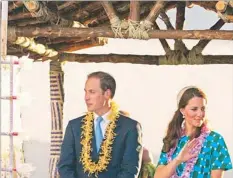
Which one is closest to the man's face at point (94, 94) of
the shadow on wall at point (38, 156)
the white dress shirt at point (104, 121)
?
the white dress shirt at point (104, 121)

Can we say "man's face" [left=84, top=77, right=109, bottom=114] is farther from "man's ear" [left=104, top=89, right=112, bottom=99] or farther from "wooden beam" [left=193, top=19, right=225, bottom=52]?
"wooden beam" [left=193, top=19, right=225, bottom=52]

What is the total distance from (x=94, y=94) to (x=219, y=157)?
88cm

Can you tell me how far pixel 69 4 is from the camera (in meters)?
6.40

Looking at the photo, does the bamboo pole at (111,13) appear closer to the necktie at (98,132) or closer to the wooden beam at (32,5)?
the wooden beam at (32,5)

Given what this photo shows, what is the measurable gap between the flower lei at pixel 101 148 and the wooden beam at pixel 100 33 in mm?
656

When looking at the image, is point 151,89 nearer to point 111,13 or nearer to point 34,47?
point 34,47

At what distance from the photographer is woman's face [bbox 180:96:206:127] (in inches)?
187

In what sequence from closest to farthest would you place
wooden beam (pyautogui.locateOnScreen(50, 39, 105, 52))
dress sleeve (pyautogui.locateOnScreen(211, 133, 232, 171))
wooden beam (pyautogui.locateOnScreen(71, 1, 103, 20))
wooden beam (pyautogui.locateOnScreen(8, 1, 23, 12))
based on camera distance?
dress sleeve (pyautogui.locateOnScreen(211, 133, 232, 171)), wooden beam (pyautogui.locateOnScreen(8, 1, 23, 12)), wooden beam (pyautogui.locateOnScreen(71, 1, 103, 20)), wooden beam (pyautogui.locateOnScreen(50, 39, 105, 52))

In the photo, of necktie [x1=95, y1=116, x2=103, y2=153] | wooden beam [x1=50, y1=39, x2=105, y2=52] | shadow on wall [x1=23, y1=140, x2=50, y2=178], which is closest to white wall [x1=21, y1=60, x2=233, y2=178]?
wooden beam [x1=50, y1=39, x2=105, y2=52]

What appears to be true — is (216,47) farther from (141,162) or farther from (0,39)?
(0,39)

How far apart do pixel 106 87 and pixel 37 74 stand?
13.3 ft

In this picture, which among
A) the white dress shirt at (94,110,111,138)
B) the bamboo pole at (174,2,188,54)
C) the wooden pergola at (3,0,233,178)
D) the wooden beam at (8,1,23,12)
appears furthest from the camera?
the bamboo pole at (174,2,188,54)

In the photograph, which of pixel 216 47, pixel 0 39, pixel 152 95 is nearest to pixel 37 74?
pixel 152 95

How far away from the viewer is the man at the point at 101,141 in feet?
16.5
